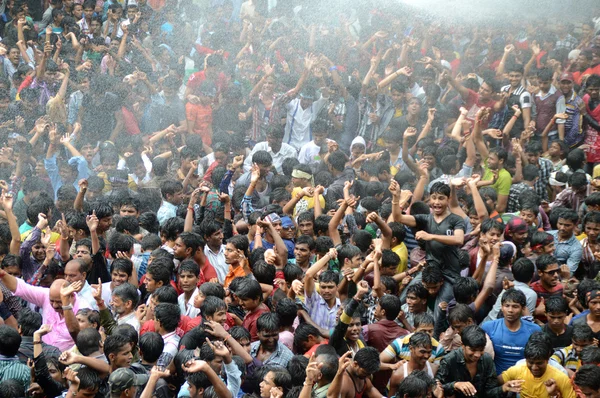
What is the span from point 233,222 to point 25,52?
17.0 ft

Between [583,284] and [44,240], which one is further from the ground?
[583,284]

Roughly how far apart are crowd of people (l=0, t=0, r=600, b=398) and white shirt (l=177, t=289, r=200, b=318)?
30 mm

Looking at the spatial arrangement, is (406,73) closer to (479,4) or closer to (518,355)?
(479,4)

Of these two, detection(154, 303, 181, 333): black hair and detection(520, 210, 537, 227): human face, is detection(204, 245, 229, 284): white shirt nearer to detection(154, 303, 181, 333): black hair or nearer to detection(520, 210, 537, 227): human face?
detection(154, 303, 181, 333): black hair

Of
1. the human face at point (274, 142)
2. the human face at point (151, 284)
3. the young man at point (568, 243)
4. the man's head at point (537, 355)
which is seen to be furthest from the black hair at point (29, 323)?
the human face at point (274, 142)

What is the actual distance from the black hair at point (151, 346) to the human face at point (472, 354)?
1.98 metres

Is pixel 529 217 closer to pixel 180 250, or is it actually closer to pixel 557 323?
pixel 557 323

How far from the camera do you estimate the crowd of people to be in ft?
20.1

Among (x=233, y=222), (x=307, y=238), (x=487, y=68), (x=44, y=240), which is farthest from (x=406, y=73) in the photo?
(x=44, y=240)

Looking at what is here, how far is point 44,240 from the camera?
7676 mm

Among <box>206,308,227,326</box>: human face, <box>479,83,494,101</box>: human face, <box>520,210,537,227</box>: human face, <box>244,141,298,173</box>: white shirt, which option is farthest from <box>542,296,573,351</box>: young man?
<box>479,83,494,101</box>: human face

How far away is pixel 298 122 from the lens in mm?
11289

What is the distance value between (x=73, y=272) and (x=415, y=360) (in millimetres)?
2609

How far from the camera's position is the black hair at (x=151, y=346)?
5.97 m
